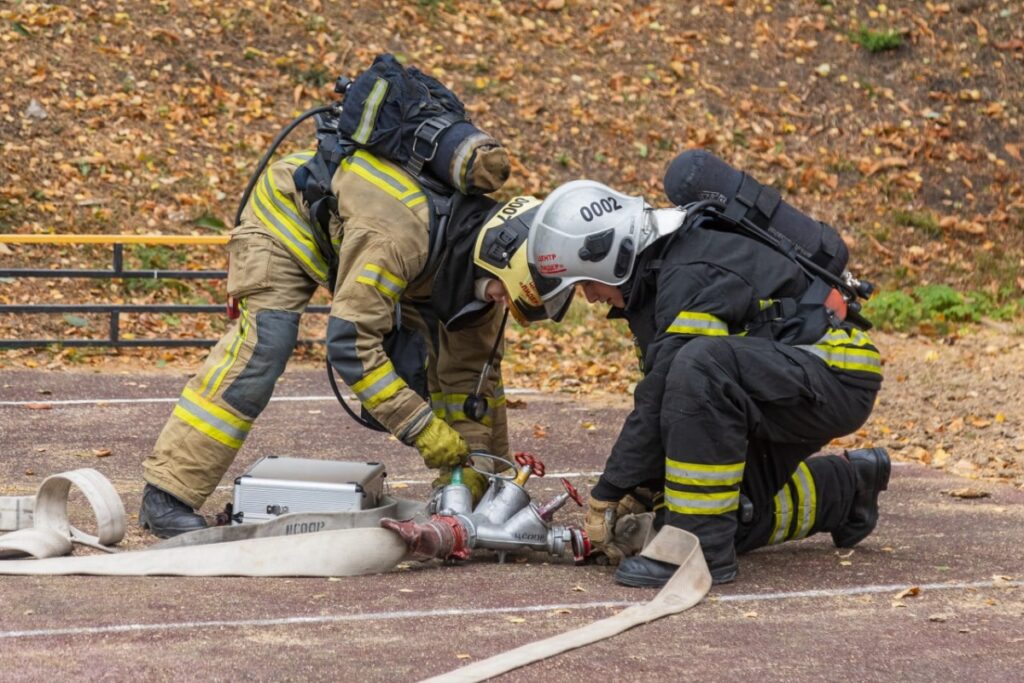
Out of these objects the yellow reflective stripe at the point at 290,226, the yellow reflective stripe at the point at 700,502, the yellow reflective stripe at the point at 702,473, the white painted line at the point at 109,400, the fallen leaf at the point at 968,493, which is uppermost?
the yellow reflective stripe at the point at 290,226

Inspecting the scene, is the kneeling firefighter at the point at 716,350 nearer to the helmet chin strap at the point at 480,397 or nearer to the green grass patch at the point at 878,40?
the helmet chin strap at the point at 480,397

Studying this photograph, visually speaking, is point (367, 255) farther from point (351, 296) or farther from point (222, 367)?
point (222, 367)

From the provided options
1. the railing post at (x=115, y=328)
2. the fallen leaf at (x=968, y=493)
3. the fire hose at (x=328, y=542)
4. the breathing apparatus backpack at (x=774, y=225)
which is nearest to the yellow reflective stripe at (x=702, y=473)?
the fire hose at (x=328, y=542)

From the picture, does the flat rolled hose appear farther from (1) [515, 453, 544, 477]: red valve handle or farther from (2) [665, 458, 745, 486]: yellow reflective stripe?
(2) [665, 458, 745, 486]: yellow reflective stripe

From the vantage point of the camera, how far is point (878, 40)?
56.2 feet

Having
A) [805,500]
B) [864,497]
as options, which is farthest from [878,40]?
[805,500]

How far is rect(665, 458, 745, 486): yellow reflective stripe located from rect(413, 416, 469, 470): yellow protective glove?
0.96 metres

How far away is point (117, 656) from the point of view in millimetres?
3924

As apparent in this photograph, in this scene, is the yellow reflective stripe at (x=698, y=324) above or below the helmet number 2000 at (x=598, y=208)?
below

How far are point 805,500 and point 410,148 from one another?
2059 millimetres

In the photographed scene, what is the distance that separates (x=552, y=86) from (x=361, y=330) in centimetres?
1100

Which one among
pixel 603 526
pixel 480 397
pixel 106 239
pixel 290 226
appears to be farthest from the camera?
pixel 106 239

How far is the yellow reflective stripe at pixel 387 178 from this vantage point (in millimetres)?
5402

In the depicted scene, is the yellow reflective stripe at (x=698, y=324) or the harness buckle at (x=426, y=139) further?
the harness buckle at (x=426, y=139)
